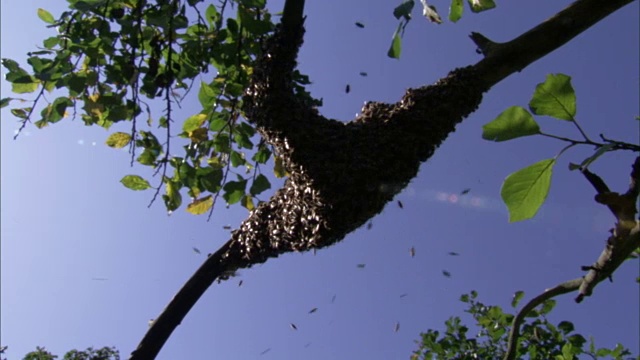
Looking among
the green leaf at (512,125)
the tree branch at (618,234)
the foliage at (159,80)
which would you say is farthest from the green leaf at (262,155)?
the tree branch at (618,234)

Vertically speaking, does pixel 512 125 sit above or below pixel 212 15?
below

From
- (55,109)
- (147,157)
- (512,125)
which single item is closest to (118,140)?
(147,157)

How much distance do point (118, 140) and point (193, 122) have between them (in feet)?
1.55

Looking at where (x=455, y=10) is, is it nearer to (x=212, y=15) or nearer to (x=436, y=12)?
(x=436, y=12)

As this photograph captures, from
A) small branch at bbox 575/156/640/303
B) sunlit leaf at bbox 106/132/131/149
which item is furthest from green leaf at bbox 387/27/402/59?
sunlit leaf at bbox 106/132/131/149

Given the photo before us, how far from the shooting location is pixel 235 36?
3.52 m

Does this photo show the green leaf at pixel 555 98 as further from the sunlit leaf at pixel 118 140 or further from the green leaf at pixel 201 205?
the sunlit leaf at pixel 118 140

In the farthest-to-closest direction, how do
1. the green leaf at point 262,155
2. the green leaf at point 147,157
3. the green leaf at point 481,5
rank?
the green leaf at point 262,155 < the green leaf at point 147,157 < the green leaf at point 481,5

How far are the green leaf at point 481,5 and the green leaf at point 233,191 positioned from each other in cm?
157

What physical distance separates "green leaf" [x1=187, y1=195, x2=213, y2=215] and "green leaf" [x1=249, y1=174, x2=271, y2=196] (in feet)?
1.06

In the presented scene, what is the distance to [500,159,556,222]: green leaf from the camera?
1235mm

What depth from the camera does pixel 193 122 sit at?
3822 mm

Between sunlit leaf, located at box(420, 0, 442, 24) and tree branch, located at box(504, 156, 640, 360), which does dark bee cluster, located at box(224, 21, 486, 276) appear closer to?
sunlit leaf, located at box(420, 0, 442, 24)

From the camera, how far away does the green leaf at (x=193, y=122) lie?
12.5 feet
